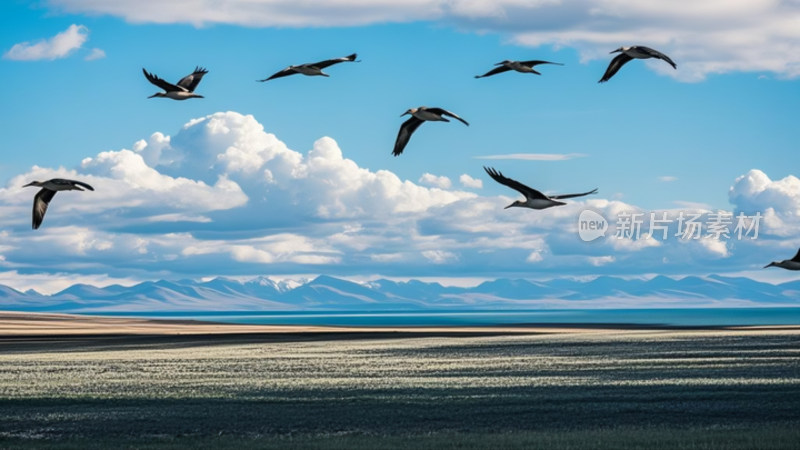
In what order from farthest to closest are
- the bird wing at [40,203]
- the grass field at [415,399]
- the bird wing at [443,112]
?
the grass field at [415,399]
the bird wing at [40,203]
the bird wing at [443,112]

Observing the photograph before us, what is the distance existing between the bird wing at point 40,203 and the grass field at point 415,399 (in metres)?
6.73

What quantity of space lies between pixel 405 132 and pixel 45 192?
10.3m

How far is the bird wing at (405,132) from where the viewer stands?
29.5 metres

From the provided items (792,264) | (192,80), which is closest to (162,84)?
(192,80)

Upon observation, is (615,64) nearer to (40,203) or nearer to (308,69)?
(308,69)

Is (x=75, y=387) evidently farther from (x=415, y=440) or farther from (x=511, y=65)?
(x=511, y=65)

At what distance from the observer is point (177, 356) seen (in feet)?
260

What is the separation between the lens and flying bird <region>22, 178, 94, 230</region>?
2944 cm

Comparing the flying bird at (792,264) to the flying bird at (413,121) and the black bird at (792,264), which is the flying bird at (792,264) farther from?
the flying bird at (413,121)

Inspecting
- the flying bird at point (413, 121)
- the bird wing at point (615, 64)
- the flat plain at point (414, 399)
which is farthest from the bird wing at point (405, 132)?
the flat plain at point (414, 399)

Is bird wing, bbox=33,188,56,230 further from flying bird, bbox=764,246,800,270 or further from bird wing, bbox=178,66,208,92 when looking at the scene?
flying bird, bbox=764,246,800,270

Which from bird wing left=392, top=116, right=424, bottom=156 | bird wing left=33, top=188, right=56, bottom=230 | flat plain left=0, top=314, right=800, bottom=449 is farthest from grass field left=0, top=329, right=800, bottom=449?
bird wing left=392, top=116, right=424, bottom=156

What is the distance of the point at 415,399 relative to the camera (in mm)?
45062

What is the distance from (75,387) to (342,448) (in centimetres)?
2476
